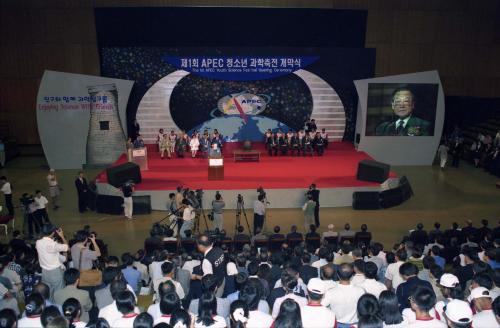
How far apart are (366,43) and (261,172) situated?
890 cm

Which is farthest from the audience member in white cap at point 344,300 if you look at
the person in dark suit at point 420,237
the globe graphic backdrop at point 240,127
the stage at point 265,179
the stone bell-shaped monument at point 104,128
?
Result: the globe graphic backdrop at point 240,127

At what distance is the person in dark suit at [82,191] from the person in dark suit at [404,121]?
11.2 metres

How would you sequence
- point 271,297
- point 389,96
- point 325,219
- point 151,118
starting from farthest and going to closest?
point 151,118
point 389,96
point 325,219
point 271,297

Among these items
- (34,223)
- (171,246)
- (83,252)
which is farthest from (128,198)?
(83,252)

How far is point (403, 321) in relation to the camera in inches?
201

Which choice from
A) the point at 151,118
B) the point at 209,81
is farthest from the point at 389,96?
the point at 151,118

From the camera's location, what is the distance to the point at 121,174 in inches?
556

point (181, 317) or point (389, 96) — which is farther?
point (389, 96)

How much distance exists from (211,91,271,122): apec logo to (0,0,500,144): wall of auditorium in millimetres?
3973

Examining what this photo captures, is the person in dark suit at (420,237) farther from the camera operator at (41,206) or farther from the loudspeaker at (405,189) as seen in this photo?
the camera operator at (41,206)

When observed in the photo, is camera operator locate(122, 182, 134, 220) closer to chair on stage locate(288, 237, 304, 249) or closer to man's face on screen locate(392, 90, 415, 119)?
chair on stage locate(288, 237, 304, 249)

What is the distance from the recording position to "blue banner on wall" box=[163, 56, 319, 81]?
19.6 metres

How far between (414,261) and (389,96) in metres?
11.9

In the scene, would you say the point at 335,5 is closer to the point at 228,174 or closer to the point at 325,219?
the point at 228,174
